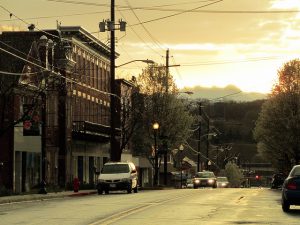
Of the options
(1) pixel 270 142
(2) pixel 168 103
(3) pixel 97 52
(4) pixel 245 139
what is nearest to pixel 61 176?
(3) pixel 97 52

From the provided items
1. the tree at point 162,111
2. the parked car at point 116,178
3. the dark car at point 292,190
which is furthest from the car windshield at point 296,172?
the tree at point 162,111

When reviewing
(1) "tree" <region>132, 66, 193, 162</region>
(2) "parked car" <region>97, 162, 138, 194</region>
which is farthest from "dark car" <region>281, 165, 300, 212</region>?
(1) "tree" <region>132, 66, 193, 162</region>

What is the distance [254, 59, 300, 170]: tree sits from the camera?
5816cm

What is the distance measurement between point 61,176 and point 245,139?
108 meters

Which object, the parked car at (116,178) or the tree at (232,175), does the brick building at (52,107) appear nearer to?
the parked car at (116,178)

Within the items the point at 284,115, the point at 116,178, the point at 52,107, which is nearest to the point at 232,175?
the point at 284,115

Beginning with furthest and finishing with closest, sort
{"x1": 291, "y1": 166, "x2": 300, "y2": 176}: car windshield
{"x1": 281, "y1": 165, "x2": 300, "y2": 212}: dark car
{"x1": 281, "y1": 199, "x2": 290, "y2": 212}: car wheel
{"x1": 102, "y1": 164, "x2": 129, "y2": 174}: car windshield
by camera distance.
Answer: {"x1": 102, "y1": 164, "x2": 129, "y2": 174}: car windshield
{"x1": 291, "y1": 166, "x2": 300, "y2": 176}: car windshield
{"x1": 281, "y1": 199, "x2": 290, "y2": 212}: car wheel
{"x1": 281, "y1": 165, "x2": 300, "y2": 212}: dark car

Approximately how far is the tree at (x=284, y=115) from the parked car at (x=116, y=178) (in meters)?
25.2

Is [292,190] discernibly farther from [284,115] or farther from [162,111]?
[162,111]

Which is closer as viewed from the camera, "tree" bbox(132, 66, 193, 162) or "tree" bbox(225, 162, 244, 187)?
"tree" bbox(132, 66, 193, 162)

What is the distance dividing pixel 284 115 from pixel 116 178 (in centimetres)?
2723

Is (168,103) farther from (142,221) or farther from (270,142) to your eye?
(142,221)

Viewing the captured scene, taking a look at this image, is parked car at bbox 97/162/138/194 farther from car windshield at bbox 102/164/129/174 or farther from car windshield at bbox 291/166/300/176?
car windshield at bbox 291/166/300/176

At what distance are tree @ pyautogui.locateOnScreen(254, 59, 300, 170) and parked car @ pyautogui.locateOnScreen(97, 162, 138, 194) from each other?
25.2 metres
